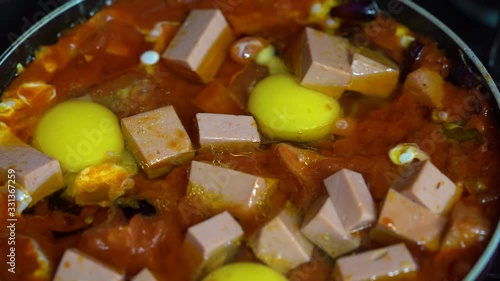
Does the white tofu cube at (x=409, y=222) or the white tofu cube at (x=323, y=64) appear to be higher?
the white tofu cube at (x=323, y=64)

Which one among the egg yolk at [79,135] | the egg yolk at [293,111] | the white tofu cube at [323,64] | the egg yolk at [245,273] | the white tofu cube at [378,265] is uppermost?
the egg yolk at [79,135]

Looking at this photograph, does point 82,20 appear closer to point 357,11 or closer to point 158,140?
point 158,140

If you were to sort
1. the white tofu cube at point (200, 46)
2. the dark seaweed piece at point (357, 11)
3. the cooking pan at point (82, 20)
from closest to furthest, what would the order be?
the cooking pan at point (82, 20) < the white tofu cube at point (200, 46) < the dark seaweed piece at point (357, 11)

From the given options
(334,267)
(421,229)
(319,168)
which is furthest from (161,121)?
(421,229)

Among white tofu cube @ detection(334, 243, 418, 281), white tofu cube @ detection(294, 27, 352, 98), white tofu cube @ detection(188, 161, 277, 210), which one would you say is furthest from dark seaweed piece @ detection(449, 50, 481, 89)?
white tofu cube @ detection(188, 161, 277, 210)

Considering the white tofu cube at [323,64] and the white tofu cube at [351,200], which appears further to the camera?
the white tofu cube at [323,64]

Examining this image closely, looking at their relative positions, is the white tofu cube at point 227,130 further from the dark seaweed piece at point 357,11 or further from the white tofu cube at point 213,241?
the dark seaweed piece at point 357,11

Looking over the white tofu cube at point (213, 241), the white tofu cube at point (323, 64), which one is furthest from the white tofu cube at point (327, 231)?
the white tofu cube at point (323, 64)

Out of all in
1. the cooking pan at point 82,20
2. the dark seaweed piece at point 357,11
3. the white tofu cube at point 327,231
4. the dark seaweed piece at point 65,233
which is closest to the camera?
the white tofu cube at point 327,231
